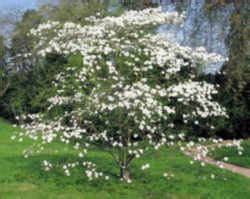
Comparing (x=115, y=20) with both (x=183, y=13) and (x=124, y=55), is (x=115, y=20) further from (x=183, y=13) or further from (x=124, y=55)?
(x=183, y=13)

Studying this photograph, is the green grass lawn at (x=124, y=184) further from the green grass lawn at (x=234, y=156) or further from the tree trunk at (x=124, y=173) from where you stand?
the green grass lawn at (x=234, y=156)

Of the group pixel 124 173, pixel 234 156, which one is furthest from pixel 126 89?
pixel 234 156

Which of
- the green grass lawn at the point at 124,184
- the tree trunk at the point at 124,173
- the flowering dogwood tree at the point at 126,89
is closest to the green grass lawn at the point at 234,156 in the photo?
the green grass lawn at the point at 124,184

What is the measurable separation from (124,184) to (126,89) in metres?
1.64

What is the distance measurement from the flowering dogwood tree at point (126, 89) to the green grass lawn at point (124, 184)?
0.34m

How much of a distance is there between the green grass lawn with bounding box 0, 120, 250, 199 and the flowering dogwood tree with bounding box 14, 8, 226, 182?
336 mm

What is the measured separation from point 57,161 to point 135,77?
10.0 ft

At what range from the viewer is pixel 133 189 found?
29.1 ft

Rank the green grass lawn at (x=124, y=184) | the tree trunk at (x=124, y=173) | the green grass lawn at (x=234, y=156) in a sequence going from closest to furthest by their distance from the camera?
the green grass lawn at (x=124, y=184) → the tree trunk at (x=124, y=173) → the green grass lawn at (x=234, y=156)

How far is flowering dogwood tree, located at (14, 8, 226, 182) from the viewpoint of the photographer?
28.3 ft

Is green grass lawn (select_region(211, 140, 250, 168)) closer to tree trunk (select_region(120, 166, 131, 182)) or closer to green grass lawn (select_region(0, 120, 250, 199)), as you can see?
green grass lawn (select_region(0, 120, 250, 199))

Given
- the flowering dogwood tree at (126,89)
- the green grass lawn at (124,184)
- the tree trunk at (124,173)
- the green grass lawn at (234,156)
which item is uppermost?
the flowering dogwood tree at (126,89)

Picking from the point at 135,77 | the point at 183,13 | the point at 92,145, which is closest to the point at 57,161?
the point at 92,145

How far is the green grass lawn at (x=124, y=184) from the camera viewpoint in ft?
28.0
